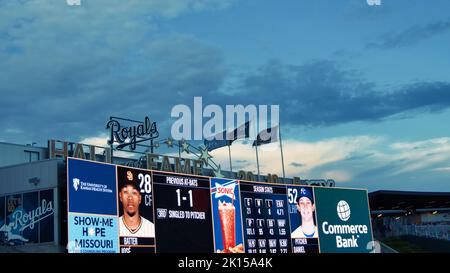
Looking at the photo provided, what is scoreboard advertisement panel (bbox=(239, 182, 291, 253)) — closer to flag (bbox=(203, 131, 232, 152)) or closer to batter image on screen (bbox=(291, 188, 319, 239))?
batter image on screen (bbox=(291, 188, 319, 239))

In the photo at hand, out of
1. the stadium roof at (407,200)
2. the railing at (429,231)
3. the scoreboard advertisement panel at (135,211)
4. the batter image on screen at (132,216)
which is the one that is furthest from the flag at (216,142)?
the railing at (429,231)

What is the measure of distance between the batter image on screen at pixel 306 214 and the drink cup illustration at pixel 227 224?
6.64m

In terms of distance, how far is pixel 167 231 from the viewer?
3453cm

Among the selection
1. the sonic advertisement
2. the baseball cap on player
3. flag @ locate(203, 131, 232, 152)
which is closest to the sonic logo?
the sonic advertisement

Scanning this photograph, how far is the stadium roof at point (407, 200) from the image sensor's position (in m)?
70.5

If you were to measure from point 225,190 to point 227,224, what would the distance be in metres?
2.01

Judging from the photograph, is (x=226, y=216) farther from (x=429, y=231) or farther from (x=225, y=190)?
(x=429, y=231)

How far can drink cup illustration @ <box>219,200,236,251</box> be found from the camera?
38.2 metres

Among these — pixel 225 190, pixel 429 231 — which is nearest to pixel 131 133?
pixel 225 190

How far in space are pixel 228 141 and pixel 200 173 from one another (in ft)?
25.6

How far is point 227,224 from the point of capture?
38.5 metres

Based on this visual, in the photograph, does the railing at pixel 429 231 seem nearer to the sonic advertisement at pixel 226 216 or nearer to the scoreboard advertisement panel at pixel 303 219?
the scoreboard advertisement panel at pixel 303 219
